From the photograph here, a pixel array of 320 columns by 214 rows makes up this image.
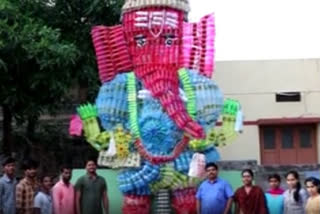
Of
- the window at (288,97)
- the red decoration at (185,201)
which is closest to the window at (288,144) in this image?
the window at (288,97)

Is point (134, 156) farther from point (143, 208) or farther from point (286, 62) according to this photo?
point (286, 62)

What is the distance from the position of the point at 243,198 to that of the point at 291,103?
949 centimetres

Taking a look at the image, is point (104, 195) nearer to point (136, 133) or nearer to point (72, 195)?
point (72, 195)

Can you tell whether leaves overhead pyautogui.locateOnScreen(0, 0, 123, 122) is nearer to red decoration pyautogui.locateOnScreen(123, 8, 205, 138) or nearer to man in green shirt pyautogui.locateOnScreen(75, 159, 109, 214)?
red decoration pyautogui.locateOnScreen(123, 8, 205, 138)

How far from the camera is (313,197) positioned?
7.81 m

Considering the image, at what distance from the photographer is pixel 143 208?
31.8ft

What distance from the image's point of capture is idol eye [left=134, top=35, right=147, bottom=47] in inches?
392

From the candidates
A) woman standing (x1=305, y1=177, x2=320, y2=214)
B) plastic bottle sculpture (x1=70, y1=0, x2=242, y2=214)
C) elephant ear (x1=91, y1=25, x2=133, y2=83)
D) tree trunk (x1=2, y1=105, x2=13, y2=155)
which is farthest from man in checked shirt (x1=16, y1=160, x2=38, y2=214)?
tree trunk (x1=2, y1=105, x2=13, y2=155)

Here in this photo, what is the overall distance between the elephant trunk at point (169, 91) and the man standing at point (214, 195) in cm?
99

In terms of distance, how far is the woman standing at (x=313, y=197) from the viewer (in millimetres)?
7684

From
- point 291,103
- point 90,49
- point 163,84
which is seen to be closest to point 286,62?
point 291,103

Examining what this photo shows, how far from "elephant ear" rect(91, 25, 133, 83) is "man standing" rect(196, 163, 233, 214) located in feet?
7.24

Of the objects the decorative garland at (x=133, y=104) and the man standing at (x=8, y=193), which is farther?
the decorative garland at (x=133, y=104)

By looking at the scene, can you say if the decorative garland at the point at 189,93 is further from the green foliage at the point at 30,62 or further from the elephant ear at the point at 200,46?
the green foliage at the point at 30,62
